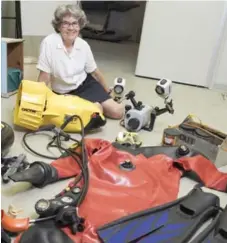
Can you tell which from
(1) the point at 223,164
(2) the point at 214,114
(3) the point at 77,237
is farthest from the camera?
(2) the point at 214,114

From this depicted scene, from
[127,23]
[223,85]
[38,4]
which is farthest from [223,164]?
[127,23]

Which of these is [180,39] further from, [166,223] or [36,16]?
[166,223]

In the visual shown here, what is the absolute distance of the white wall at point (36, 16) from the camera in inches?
134

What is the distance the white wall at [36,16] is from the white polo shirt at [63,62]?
4.45 ft

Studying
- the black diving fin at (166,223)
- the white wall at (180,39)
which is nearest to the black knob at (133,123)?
the black diving fin at (166,223)

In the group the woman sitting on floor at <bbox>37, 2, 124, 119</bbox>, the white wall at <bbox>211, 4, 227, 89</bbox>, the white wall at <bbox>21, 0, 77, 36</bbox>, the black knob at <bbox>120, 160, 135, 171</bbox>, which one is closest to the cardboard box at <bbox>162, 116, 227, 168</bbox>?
the black knob at <bbox>120, 160, 135, 171</bbox>

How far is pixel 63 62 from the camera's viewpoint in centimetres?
219

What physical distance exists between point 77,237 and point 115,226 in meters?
0.13

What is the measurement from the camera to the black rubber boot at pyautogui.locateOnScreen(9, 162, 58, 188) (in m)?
1.40

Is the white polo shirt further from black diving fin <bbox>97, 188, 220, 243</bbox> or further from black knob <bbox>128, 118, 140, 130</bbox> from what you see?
black diving fin <bbox>97, 188, 220, 243</bbox>

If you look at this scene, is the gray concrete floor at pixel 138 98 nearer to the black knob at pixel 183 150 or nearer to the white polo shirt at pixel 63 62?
the black knob at pixel 183 150

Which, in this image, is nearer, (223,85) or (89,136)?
(89,136)

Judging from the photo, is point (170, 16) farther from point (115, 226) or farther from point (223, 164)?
point (115, 226)

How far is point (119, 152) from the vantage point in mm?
1628
